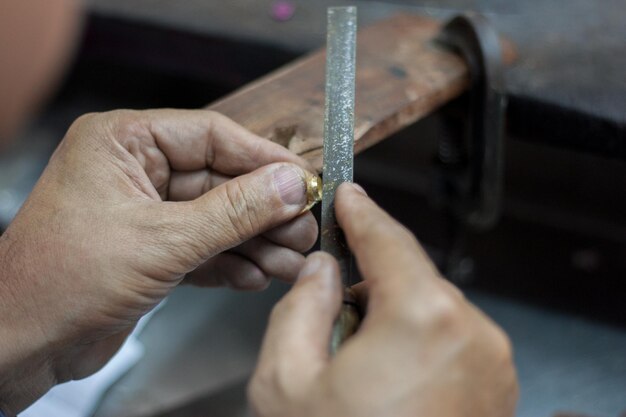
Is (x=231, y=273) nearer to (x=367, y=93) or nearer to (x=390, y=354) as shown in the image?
(x=367, y=93)

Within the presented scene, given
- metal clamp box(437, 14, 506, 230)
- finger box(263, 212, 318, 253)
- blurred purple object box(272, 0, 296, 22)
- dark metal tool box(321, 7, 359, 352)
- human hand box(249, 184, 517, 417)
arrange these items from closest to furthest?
human hand box(249, 184, 517, 417) < dark metal tool box(321, 7, 359, 352) < finger box(263, 212, 318, 253) < metal clamp box(437, 14, 506, 230) < blurred purple object box(272, 0, 296, 22)

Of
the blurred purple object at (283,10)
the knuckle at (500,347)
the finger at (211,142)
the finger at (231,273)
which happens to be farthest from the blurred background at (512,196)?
the knuckle at (500,347)

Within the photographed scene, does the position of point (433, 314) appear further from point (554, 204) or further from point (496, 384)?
point (554, 204)

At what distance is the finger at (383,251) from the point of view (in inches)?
16.6

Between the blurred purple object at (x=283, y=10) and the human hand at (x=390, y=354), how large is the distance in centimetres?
59

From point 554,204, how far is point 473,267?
179mm

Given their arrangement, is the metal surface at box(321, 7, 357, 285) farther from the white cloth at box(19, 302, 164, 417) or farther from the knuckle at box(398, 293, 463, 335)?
the white cloth at box(19, 302, 164, 417)

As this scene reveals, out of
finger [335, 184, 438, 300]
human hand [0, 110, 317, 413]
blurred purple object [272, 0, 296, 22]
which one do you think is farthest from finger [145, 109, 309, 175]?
blurred purple object [272, 0, 296, 22]

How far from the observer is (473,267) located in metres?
0.99

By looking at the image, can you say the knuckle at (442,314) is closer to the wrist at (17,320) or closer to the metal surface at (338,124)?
the metal surface at (338,124)

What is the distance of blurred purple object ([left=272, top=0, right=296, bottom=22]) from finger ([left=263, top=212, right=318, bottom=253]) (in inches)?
16.9

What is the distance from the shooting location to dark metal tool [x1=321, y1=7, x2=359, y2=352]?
1.74 feet

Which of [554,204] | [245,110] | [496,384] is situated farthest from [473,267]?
[496,384]

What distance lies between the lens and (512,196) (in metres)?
1.08
